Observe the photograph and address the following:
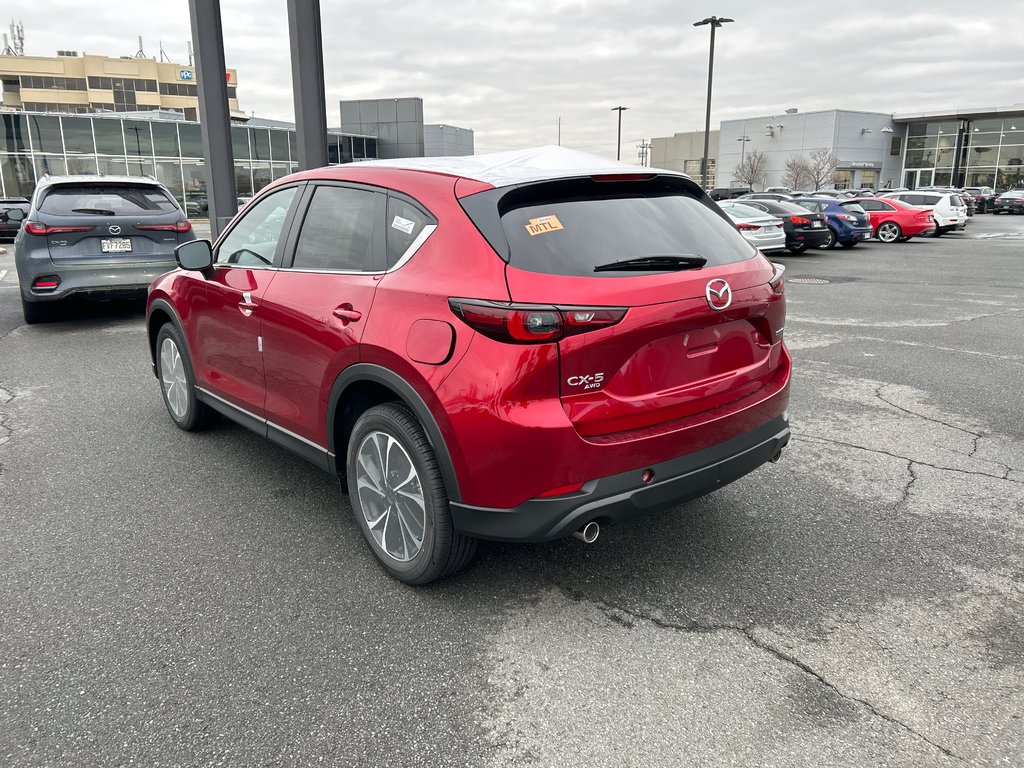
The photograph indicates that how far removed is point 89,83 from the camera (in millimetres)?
99312

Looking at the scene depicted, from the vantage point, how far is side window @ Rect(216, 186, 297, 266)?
4.04 meters

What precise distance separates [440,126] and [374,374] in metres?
59.2

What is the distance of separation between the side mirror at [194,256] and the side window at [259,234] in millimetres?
88

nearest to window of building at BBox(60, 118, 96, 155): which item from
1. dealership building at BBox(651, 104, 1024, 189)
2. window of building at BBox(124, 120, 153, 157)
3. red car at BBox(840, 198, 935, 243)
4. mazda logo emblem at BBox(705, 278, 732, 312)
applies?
window of building at BBox(124, 120, 153, 157)

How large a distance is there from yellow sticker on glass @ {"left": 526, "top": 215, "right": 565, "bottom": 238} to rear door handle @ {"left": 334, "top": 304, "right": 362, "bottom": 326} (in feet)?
2.67

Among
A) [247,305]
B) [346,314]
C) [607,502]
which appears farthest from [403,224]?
[607,502]

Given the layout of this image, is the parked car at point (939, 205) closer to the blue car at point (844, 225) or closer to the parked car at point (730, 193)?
the blue car at point (844, 225)

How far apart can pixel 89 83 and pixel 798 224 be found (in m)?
106

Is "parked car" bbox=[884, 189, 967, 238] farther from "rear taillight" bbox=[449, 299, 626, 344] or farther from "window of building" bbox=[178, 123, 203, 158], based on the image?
"window of building" bbox=[178, 123, 203, 158]

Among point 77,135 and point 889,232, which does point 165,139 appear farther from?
point 889,232

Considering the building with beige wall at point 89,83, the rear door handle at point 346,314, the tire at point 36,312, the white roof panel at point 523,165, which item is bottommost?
the tire at point 36,312

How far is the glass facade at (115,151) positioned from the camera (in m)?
34.0

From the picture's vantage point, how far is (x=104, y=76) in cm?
10050

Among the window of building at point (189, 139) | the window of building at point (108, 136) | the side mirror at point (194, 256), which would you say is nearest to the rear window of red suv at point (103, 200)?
the side mirror at point (194, 256)
